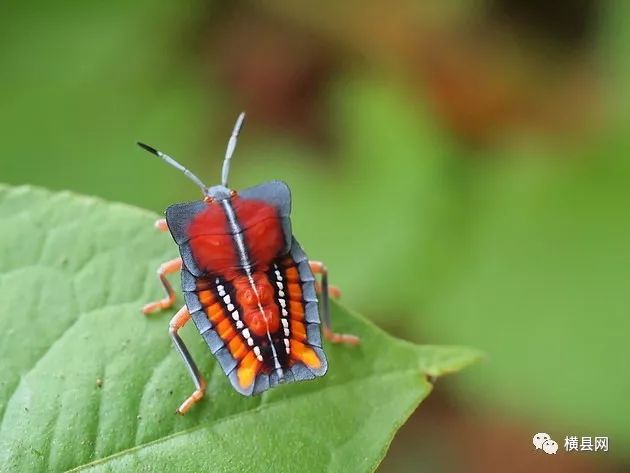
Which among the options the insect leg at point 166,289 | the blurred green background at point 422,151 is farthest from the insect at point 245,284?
the blurred green background at point 422,151

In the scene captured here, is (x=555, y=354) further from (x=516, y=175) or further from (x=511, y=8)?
(x=511, y=8)

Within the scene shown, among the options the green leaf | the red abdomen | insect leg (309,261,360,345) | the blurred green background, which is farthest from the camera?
the blurred green background

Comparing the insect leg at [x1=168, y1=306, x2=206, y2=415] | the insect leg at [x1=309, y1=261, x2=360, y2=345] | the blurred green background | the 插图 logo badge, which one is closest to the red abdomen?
the insect leg at [x1=168, y1=306, x2=206, y2=415]

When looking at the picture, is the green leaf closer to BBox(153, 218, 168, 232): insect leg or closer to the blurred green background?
BBox(153, 218, 168, 232): insect leg

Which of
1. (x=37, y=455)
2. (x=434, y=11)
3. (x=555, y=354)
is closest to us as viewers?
(x=37, y=455)

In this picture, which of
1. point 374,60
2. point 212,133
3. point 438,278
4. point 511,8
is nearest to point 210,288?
point 438,278

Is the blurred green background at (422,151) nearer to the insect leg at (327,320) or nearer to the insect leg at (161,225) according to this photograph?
the insect leg at (327,320)
